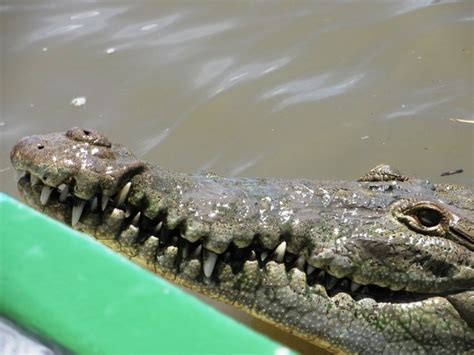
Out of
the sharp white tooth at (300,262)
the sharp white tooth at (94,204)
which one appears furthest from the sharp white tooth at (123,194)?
the sharp white tooth at (300,262)

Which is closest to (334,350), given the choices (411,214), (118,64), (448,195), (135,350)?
(411,214)

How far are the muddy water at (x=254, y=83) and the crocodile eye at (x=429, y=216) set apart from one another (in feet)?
7.02

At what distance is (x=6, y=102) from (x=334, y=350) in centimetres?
448

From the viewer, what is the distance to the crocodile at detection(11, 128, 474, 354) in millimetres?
3230

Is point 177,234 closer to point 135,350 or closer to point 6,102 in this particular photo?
point 135,350

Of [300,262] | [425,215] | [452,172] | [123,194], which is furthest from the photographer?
[452,172]

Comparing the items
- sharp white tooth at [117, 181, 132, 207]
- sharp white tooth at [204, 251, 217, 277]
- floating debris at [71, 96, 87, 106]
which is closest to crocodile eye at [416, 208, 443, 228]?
sharp white tooth at [204, 251, 217, 277]

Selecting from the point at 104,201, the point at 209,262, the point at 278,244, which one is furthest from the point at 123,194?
the point at 278,244

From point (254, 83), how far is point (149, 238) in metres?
3.72

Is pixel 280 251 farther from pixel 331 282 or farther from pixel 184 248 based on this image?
pixel 184 248

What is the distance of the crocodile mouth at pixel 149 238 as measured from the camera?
3234 mm

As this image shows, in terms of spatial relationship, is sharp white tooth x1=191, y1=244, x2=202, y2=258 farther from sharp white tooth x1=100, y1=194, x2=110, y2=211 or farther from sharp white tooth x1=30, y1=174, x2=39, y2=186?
sharp white tooth x1=30, y1=174, x2=39, y2=186

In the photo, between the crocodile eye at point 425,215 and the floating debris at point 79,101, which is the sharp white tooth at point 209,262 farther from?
the floating debris at point 79,101

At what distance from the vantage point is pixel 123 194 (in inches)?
127
